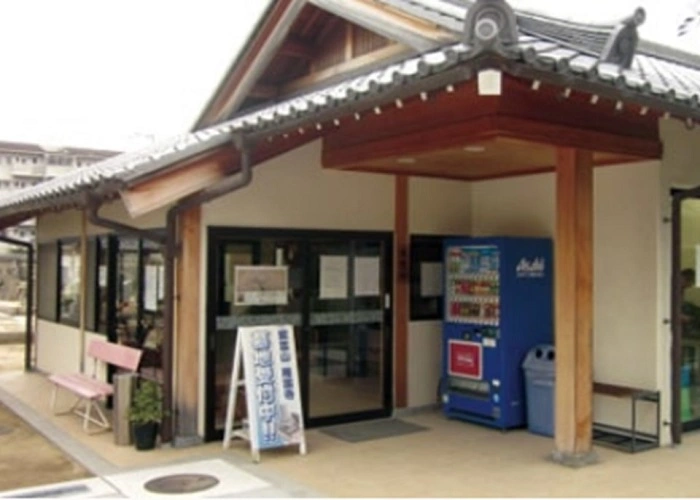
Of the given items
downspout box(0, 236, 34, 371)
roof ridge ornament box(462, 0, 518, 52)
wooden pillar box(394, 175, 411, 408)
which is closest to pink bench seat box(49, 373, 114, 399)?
wooden pillar box(394, 175, 411, 408)

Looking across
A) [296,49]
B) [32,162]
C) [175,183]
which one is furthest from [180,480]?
[32,162]

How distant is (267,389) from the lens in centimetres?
662

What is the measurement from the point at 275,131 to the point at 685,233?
407 cm

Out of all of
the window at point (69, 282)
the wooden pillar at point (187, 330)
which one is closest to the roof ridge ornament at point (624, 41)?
the wooden pillar at point (187, 330)

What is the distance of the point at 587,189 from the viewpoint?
243 inches

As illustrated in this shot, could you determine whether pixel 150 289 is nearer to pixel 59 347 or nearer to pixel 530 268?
pixel 59 347

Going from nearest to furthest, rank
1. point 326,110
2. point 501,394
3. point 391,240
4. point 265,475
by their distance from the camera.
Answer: point 326,110 → point 265,475 → point 501,394 → point 391,240

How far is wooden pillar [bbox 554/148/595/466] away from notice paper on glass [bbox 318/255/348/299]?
7.67 ft

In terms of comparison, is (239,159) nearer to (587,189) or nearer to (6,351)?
(587,189)

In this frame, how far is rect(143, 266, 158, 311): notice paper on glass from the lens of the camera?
7.67 metres

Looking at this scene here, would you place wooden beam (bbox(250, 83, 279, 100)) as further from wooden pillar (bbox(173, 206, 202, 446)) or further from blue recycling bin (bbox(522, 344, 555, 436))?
blue recycling bin (bbox(522, 344, 555, 436))

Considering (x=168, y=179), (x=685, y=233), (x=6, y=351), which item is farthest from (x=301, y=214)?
(x=6, y=351)

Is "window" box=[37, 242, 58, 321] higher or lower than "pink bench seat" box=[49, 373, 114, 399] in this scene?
higher

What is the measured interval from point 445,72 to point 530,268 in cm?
402
